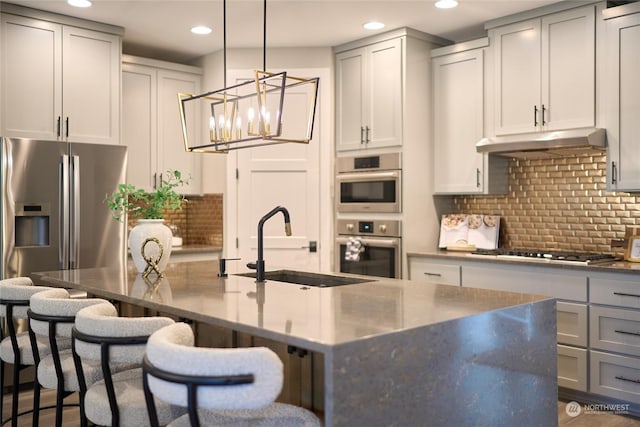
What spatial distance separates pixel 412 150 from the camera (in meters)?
4.82

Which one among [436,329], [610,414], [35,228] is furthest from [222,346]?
[610,414]

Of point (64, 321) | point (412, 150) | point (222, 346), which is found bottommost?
point (222, 346)

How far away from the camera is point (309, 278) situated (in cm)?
326

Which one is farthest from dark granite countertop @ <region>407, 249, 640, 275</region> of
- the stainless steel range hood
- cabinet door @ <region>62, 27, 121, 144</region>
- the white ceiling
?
cabinet door @ <region>62, 27, 121, 144</region>

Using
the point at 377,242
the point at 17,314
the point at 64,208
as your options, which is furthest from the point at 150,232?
the point at 377,242

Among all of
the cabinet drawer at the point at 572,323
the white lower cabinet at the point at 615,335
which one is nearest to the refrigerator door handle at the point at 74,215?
the cabinet drawer at the point at 572,323

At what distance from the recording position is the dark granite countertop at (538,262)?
361 cm

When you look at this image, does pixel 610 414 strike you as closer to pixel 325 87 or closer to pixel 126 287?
pixel 126 287

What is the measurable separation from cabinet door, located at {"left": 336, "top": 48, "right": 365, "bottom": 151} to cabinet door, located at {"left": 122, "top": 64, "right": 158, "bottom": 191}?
1600mm

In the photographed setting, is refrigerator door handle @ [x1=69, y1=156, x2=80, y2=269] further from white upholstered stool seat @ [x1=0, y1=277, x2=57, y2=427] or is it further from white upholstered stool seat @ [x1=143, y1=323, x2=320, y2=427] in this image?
white upholstered stool seat @ [x1=143, y1=323, x2=320, y2=427]

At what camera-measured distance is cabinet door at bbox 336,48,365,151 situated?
507 cm

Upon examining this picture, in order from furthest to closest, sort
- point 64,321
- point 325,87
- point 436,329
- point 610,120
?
1. point 325,87
2. point 610,120
3. point 64,321
4. point 436,329

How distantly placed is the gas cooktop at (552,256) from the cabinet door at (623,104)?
476 mm

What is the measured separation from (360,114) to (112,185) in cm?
204
